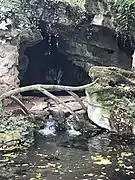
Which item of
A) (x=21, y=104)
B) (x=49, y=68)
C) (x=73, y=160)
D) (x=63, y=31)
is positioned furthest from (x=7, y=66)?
(x=73, y=160)

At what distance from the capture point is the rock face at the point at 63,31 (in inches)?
405

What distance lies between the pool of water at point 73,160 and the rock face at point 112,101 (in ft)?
0.93

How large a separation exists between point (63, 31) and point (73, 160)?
5.38 metres

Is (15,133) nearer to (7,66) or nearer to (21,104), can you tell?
(21,104)

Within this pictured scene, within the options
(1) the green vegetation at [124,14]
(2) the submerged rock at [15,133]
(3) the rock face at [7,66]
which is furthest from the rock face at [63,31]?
(2) the submerged rock at [15,133]

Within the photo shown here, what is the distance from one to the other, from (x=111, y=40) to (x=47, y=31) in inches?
75.3

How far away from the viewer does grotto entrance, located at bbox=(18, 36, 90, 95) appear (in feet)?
43.8

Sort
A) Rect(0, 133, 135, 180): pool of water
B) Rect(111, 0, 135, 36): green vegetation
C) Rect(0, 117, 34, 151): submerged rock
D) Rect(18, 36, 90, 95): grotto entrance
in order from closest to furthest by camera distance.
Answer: Rect(0, 133, 135, 180): pool of water
Rect(0, 117, 34, 151): submerged rock
Rect(111, 0, 135, 36): green vegetation
Rect(18, 36, 90, 95): grotto entrance

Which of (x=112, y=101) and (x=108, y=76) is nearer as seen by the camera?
(x=112, y=101)

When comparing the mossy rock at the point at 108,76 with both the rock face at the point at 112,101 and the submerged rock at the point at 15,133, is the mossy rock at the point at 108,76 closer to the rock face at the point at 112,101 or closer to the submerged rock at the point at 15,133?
the rock face at the point at 112,101

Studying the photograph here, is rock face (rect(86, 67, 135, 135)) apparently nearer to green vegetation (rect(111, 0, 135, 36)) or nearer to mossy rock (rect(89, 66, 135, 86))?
mossy rock (rect(89, 66, 135, 86))

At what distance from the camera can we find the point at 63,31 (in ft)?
38.1

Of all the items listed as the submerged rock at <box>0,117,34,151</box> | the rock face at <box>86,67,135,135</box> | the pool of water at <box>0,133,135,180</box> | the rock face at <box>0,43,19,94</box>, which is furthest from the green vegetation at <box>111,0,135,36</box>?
the submerged rock at <box>0,117,34,151</box>

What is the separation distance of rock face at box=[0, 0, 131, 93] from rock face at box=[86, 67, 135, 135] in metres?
1.83
